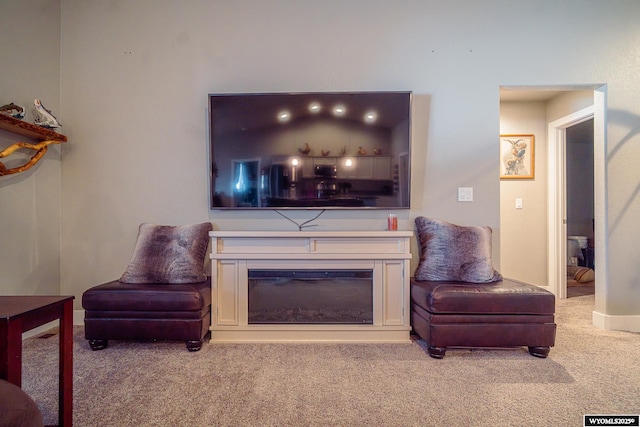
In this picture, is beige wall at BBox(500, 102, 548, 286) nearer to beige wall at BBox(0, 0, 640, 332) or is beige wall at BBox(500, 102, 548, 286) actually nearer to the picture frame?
the picture frame

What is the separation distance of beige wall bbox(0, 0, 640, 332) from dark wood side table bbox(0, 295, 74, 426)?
1.54 m

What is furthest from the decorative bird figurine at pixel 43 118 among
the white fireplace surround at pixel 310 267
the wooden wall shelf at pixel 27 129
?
the white fireplace surround at pixel 310 267

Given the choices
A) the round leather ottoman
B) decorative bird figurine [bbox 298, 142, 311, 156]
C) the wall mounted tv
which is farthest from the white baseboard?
the round leather ottoman

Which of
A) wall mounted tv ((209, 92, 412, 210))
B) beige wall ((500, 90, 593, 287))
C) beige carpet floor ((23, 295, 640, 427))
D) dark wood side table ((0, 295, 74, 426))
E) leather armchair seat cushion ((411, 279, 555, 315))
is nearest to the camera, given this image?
dark wood side table ((0, 295, 74, 426))

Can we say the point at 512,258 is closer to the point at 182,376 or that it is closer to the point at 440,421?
the point at 440,421

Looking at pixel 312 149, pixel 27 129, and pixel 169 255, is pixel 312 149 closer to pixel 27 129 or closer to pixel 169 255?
pixel 169 255

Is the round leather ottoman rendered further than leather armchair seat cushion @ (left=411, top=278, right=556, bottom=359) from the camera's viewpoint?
No

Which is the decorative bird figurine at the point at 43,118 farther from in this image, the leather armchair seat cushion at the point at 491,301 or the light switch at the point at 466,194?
the light switch at the point at 466,194

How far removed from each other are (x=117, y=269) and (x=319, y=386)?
222cm

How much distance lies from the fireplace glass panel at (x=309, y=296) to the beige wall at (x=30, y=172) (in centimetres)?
190

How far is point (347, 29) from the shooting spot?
9.02ft

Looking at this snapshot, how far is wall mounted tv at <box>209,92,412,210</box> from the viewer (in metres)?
2.59

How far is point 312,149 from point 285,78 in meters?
0.75

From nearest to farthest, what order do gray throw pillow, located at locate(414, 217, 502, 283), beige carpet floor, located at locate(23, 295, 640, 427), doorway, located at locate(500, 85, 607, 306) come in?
beige carpet floor, located at locate(23, 295, 640, 427) → gray throw pillow, located at locate(414, 217, 502, 283) → doorway, located at locate(500, 85, 607, 306)
